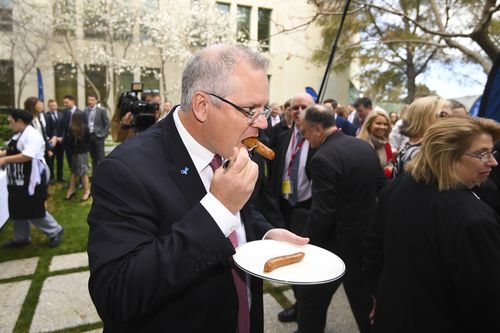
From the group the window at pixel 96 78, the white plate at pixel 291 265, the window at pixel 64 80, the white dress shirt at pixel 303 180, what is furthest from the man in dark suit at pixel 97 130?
the window at pixel 64 80

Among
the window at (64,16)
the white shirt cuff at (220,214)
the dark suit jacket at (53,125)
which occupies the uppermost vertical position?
the window at (64,16)

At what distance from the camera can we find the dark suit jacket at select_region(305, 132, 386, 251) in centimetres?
304

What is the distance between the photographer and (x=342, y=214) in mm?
3152

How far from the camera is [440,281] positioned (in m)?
1.89

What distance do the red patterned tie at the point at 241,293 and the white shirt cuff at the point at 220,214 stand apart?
37cm

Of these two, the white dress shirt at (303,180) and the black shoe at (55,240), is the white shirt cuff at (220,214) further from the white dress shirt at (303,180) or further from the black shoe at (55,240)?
the black shoe at (55,240)

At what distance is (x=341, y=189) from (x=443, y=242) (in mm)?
1287

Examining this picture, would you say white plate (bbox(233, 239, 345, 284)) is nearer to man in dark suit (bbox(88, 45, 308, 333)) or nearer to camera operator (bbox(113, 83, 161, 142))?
man in dark suit (bbox(88, 45, 308, 333))

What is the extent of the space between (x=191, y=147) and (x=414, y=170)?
1340mm

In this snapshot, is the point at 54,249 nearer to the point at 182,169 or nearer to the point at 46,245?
the point at 46,245

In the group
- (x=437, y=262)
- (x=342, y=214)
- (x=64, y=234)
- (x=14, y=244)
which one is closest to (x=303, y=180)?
(x=342, y=214)

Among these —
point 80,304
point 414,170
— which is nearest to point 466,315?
point 414,170

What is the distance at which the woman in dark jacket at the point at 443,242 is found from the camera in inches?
67.9

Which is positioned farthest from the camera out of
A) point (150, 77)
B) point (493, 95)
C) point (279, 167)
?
point (150, 77)
